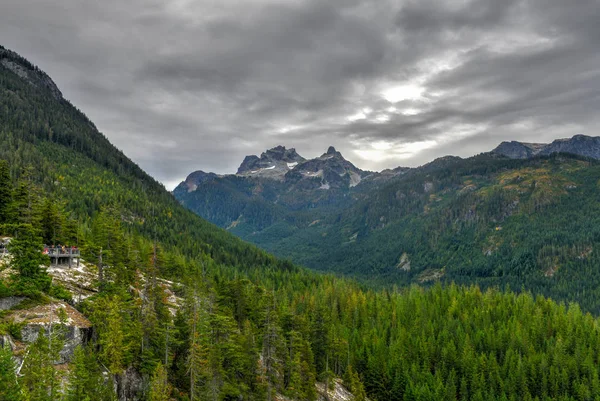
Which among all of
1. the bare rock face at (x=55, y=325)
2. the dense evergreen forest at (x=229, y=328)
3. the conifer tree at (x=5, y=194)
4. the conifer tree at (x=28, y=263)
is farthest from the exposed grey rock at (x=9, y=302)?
the conifer tree at (x=5, y=194)

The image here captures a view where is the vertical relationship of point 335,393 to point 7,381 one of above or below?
below

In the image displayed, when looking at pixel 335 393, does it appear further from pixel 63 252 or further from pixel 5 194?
pixel 5 194

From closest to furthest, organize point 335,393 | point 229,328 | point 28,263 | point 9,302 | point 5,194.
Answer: point 9,302, point 28,263, point 229,328, point 5,194, point 335,393

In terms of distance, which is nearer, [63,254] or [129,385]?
[129,385]

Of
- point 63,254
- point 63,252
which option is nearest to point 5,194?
point 63,252

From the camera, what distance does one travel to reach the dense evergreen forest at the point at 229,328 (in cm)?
4297

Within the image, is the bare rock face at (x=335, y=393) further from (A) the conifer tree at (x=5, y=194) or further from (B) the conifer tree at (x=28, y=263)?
(A) the conifer tree at (x=5, y=194)

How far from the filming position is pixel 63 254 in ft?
193

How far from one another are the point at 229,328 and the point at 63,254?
30.6 metres

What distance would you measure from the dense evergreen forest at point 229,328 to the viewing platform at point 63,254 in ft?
10.6

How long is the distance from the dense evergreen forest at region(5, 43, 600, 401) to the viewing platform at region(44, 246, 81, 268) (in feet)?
10.6

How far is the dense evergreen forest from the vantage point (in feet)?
141

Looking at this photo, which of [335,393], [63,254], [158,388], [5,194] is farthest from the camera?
[335,393]

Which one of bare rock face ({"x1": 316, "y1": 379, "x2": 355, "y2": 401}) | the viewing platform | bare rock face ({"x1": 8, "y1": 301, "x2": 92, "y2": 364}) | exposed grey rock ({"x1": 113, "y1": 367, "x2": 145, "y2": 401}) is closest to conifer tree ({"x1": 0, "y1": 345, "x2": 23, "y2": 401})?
bare rock face ({"x1": 8, "y1": 301, "x2": 92, "y2": 364})
